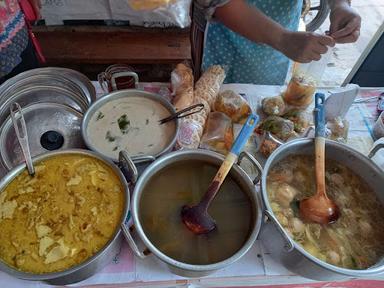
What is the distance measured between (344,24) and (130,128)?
82 centimetres

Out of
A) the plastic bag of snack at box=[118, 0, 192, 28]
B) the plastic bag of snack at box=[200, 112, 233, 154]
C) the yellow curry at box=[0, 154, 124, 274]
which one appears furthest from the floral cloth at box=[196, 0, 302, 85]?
the plastic bag of snack at box=[118, 0, 192, 28]

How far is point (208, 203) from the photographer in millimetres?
720

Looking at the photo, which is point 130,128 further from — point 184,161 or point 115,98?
point 184,161

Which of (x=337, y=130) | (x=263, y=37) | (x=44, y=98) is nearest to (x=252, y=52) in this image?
(x=263, y=37)

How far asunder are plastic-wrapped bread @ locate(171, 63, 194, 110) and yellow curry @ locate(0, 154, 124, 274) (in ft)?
1.27

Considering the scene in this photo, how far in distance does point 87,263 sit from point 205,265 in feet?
0.76

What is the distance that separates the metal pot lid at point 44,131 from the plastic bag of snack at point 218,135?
0.39 m

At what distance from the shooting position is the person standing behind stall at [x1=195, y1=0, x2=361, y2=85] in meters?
1.06

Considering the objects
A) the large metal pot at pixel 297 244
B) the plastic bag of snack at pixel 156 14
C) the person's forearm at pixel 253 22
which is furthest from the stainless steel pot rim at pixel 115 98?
the plastic bag of snack at pixel 156 14

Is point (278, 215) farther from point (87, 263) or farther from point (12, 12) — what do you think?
point (12, 12)

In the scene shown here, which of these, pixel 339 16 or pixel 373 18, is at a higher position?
pixel 339 16

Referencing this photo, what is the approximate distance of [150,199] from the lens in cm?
75

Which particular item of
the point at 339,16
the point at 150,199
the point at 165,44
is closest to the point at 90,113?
the point at 150,199

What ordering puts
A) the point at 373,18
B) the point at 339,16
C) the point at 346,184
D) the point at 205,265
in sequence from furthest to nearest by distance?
the point at 373,18
the point at 339,16
the point at 346,184
the point at 205,265
